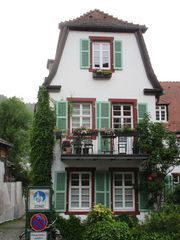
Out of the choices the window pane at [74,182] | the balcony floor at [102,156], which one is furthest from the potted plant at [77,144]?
the window pane at [74,182]

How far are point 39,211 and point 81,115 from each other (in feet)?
27.4

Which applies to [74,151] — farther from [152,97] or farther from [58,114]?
[152,97]

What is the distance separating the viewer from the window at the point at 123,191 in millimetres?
19859

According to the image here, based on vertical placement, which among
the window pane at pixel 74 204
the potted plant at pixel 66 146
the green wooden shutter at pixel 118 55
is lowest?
the window pane at pixel 74 204

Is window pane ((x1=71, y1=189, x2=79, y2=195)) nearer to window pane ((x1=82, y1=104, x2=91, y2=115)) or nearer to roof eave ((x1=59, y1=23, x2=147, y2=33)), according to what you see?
window pane ((x1=82, y1=104, x2=91, y2=115))

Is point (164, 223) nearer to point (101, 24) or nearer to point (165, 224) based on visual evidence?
point (165, 224)

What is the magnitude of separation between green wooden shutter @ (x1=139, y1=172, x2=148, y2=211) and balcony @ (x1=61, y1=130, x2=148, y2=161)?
1.22 metres

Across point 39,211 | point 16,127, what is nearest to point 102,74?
point 39,211

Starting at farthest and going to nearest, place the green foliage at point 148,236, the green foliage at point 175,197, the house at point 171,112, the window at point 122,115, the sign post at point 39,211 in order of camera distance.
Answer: the house at point 171,112
the window at point 122,115
the green foliage at point 175,197
the green foliage at point 148,236
the sign post at point 39,211

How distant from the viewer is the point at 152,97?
68.5 ft

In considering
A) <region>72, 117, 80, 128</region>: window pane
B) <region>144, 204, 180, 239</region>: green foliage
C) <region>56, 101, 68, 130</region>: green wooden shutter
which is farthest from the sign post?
<region>72, 117, 80, 128</region>: window pane

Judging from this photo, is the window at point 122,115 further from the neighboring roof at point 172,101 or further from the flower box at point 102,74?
the neighboring roof at point 172,101

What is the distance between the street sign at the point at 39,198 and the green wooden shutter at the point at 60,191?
21.5 ft

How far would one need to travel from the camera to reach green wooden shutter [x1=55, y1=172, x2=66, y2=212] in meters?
19.4
